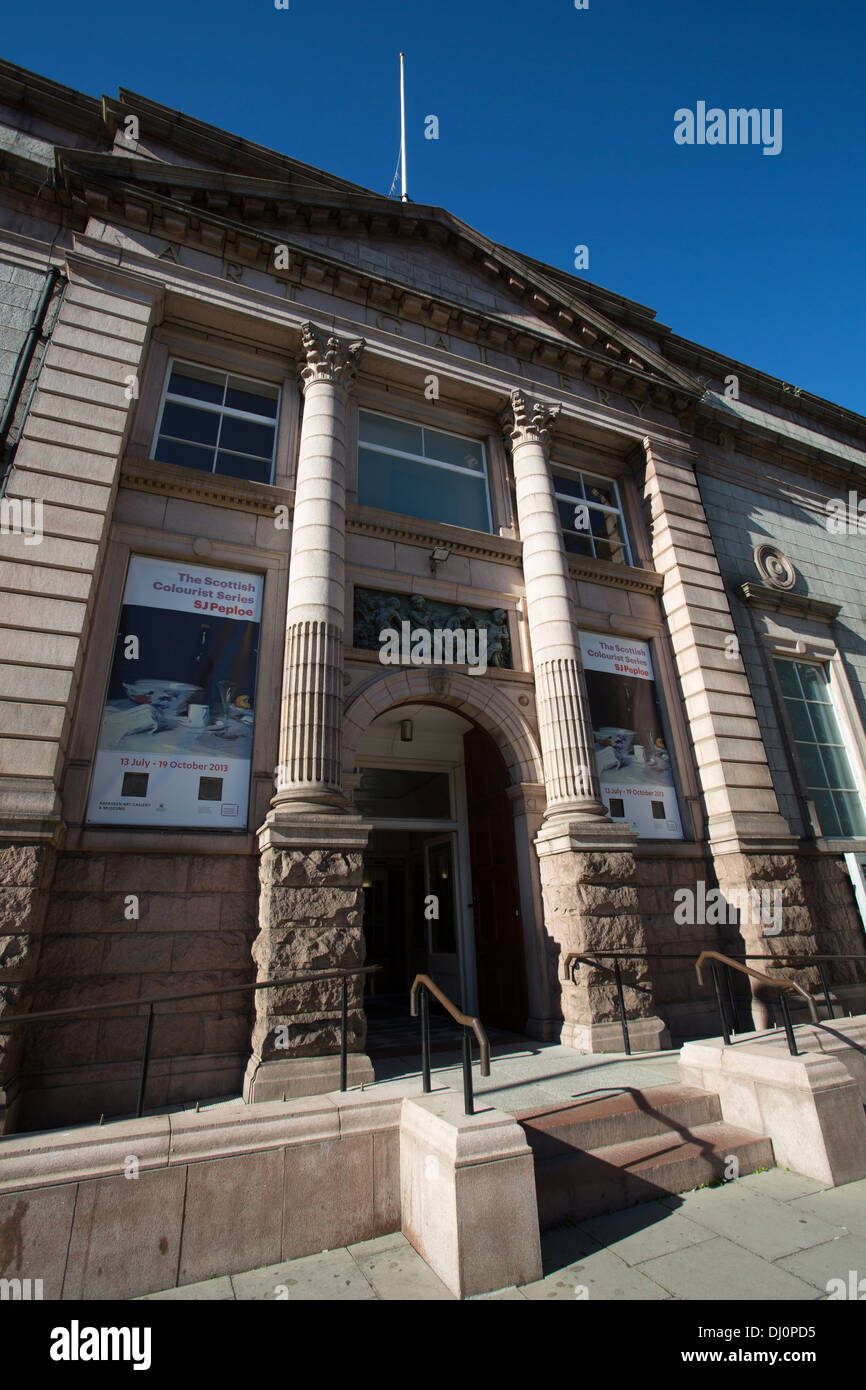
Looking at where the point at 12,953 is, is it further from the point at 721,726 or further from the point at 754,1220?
the point at 721,726

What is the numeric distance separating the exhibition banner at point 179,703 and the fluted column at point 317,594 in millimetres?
669

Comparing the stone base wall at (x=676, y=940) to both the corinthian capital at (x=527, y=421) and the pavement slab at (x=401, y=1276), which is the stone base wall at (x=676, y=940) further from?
the corinthian capital at (x=527, y=421)

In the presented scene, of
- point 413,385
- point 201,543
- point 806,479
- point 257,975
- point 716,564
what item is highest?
point 806,479

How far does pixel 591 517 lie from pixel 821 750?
6.80m

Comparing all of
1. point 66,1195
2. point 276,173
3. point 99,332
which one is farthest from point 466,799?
point 276,173

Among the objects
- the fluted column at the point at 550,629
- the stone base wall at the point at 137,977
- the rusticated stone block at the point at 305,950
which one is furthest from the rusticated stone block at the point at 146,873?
the fluted column at the point at 550,629

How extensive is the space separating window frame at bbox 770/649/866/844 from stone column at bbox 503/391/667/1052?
5.16 meters

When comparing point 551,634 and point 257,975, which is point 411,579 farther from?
point 257,975

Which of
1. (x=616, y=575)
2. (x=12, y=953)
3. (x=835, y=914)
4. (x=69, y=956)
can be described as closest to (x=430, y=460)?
(x=616, y=575)

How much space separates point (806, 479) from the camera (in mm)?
17062

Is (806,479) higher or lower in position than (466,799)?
higher

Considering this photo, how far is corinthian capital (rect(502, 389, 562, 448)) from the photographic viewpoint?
1228 cm

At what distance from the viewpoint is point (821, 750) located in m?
13.4
